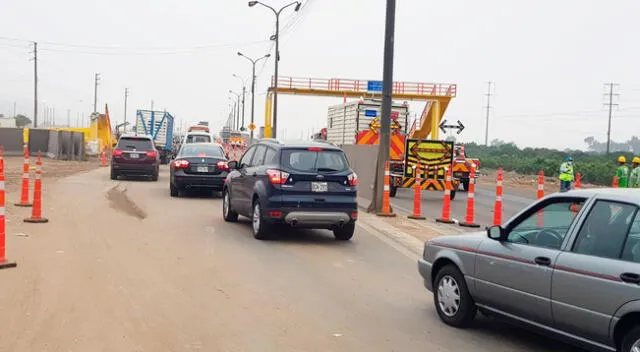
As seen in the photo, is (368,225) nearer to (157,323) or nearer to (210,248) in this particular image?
(210,248)

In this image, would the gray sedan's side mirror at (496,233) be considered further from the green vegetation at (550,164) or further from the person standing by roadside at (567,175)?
the green vegetation at (550,164)

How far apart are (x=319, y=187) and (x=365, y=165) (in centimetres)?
868

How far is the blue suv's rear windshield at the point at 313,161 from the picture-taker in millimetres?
11391

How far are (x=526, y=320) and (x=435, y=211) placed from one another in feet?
44.5

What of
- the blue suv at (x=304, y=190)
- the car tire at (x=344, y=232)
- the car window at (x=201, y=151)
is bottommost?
the car tire at (x=344, y=232)

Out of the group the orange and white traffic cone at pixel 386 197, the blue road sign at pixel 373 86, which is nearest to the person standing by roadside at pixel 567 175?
the orange and white traffic cone at pixel 386 197

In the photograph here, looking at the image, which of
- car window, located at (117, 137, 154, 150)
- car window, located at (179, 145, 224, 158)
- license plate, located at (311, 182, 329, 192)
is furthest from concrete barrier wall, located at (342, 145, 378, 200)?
car window, located at (117, 137, 154, 150)

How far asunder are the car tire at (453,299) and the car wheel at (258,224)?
16.1ft

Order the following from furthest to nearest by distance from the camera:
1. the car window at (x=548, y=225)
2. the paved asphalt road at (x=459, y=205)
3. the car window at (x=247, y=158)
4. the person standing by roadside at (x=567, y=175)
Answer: the person standing by roadside at (x=567, y=175)
the paved asphalt road at (x=459, y=205)
the car window at (x=247, y=158)
the car window at (x=548, y=225)

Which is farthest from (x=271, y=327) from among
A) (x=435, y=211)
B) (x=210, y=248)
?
(x=435, y=211)

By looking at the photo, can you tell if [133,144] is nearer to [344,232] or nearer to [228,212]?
[228,212]

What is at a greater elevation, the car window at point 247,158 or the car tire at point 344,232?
the car window at point 247,158

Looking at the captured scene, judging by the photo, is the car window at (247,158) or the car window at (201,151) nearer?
the car window at (247,158)

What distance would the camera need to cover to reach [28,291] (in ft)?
24.3
